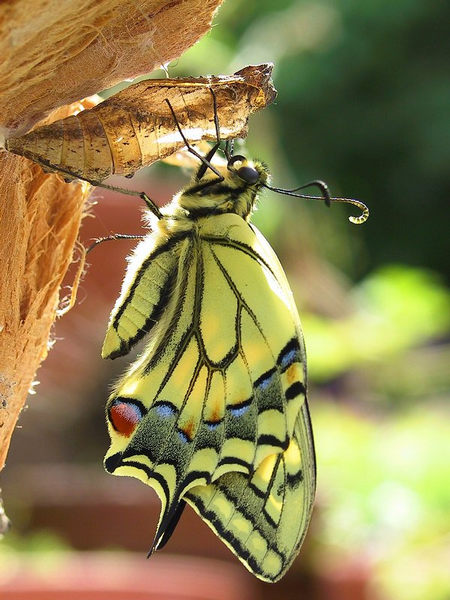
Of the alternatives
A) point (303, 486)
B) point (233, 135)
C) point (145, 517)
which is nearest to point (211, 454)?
point (303, 486)

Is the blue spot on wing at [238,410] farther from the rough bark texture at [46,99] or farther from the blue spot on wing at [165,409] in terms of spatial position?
the rough bark texture at [46,99]

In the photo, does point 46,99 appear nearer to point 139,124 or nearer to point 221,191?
point 139,124

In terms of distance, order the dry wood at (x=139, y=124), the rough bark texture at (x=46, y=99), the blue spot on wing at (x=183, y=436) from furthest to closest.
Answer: the blue spot on wing at (x=183, y=436) < the dry wood at (x=139, y=124) < the rough bark texture at (x=46, y=99)

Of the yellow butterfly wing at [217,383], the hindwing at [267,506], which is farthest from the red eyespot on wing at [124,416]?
the hindwing at [267,506]

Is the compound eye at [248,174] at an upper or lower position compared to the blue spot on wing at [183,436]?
upper

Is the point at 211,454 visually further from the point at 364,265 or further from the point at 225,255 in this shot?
the point at 364,265

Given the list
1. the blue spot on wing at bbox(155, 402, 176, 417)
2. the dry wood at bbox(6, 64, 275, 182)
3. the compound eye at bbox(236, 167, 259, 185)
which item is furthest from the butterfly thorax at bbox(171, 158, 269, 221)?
the dry wood at bbox(6, 64, 275, 182)
